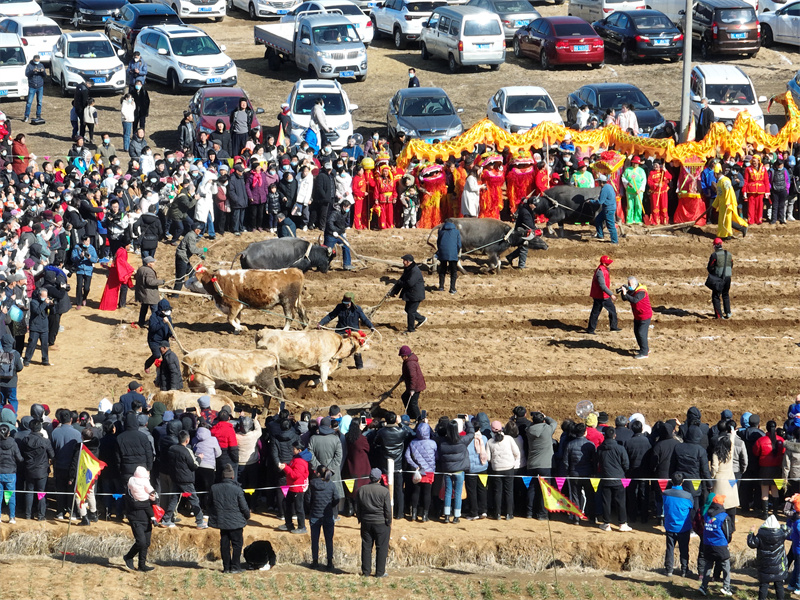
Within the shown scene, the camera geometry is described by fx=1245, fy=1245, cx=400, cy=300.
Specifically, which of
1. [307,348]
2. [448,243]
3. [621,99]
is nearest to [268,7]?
[621,99]

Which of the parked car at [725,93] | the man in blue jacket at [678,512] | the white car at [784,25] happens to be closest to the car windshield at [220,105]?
the parked car at [725,93]

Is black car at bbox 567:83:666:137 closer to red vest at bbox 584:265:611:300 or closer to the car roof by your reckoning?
the car roof

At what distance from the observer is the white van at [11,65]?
36.1 meters

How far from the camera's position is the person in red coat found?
670 inches

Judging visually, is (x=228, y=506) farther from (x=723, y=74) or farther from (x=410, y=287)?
(x=723, y=74)

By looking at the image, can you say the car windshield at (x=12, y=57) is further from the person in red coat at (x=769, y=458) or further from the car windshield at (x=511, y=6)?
the person in red coat at (x=769, y=458)

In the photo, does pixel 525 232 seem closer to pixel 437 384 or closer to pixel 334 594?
pixel 437 384

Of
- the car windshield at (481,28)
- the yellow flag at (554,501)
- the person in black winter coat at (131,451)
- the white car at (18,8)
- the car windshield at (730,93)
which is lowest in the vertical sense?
the yellow flag at (554,501)

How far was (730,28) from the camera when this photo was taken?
40.1 m

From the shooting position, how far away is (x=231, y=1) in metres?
49.4

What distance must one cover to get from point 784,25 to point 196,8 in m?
20.8

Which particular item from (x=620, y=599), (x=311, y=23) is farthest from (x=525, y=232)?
(x=311, y=23)

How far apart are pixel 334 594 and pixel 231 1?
38.1 m

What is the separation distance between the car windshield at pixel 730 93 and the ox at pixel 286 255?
13000 millimetres
